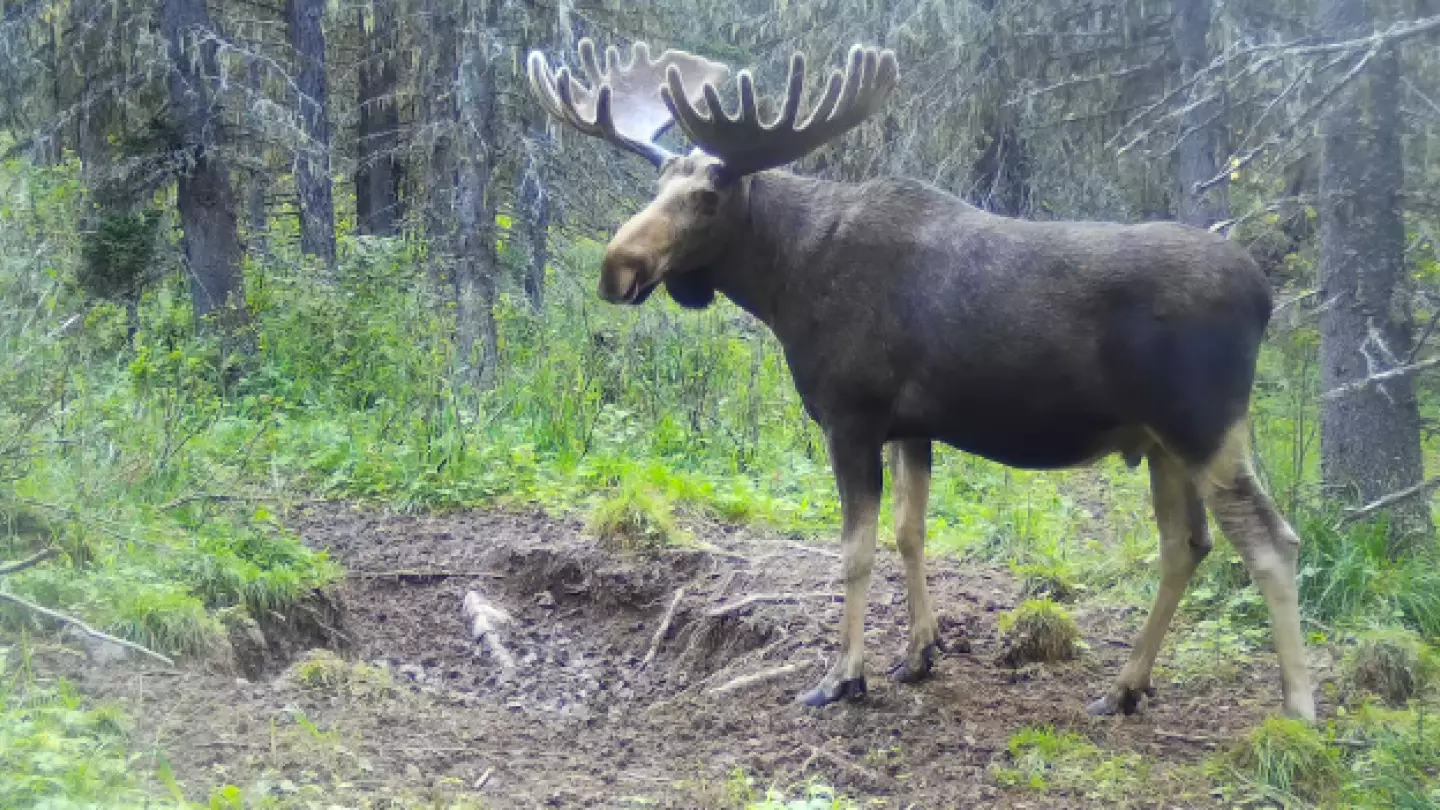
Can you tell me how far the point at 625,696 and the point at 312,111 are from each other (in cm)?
1082

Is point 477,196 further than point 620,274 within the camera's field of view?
Yes

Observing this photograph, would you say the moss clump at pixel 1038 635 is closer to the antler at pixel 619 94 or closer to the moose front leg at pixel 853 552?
the moose front leg at pixel 853 552

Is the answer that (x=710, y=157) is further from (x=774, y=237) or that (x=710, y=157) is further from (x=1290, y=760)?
(x=1290, y=760)

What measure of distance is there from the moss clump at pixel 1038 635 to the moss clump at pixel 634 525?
242cm

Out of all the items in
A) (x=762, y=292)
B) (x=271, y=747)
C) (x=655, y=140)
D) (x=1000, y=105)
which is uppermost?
(x=1000, y=105)

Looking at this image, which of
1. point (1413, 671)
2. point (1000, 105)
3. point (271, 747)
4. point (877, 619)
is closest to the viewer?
point (271, 747)

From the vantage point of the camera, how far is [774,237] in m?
5.94

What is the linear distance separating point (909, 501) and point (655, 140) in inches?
89.8

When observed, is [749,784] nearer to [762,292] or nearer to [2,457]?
[762,292]

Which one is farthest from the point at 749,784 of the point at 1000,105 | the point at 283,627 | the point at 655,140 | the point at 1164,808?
the point at 1000,105

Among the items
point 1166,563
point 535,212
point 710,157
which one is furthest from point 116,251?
point 1166,563

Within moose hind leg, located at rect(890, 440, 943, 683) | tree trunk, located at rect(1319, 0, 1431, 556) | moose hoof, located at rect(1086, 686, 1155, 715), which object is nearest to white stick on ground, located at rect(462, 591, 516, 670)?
moose hind leg, located at rect(890, 440, 943, 683)

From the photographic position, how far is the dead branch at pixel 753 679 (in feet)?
20.4

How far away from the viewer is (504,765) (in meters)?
5.15
